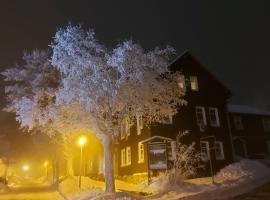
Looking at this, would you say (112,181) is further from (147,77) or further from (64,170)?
(64,170)

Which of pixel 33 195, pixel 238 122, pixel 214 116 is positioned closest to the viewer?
pixel 33 195

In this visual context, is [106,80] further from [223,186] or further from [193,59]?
[193,59]

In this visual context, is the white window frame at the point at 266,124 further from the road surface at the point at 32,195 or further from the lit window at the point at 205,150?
the road surface at the point at 32,195

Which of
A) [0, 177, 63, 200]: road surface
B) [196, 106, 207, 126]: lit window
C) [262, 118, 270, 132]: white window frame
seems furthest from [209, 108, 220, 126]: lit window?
[0, 177, 63, 200]: road surface

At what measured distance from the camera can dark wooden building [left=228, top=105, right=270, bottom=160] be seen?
4194 centimetres

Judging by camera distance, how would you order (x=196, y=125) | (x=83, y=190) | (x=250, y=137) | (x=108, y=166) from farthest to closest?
1. (x=250, y=137)
2. (x=196, y=125)
3. (x=83, y=190)
4. (x=108, y=166)

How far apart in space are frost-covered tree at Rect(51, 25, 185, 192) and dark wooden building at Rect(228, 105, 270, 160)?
23.7 meters

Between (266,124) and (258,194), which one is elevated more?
(266,124)

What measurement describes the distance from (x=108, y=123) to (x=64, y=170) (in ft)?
147

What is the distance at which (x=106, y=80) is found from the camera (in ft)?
66.0

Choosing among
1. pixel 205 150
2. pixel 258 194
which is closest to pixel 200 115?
pixel 205 150

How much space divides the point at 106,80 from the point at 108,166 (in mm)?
5598

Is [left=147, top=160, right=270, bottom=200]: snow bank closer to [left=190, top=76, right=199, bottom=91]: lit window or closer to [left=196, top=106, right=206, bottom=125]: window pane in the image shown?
[left=196, top=106, right=206, bottom=125]: window pane

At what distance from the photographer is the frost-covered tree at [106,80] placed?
65.6 feet
